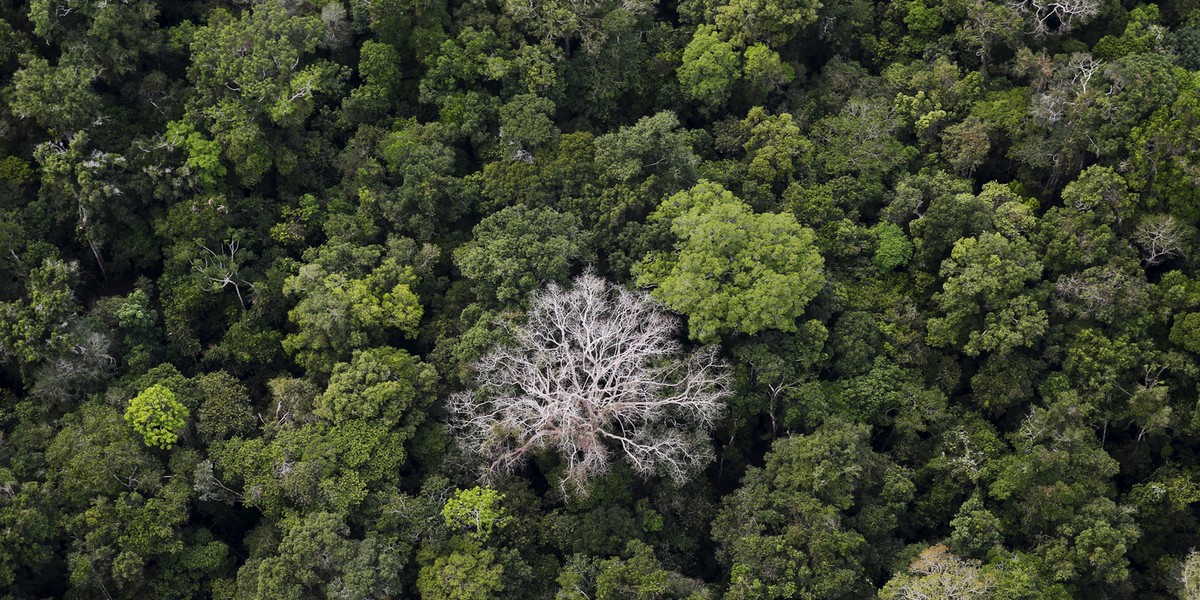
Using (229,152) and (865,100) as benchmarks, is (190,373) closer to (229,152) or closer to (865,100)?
(229,152)

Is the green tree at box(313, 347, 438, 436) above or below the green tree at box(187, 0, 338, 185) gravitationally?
below

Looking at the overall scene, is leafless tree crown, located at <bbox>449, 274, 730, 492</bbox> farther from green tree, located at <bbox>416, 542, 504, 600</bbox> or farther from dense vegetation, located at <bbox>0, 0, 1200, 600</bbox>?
green tree, located at <bbox>416, 542, 504, 600</bbox>

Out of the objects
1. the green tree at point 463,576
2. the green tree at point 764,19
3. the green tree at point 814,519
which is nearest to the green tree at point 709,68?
the green tree at point 764,19

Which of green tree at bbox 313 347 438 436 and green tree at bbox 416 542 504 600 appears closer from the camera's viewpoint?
green tree at bbox 416 542 504 600

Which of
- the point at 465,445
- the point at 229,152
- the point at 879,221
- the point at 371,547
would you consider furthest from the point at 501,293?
the point at 879,221

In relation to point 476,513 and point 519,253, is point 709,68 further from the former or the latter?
point 476,513

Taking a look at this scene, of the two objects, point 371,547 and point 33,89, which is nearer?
point 371,547

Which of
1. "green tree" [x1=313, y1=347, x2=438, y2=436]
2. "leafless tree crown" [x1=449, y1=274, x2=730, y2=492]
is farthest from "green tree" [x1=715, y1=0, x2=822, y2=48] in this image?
"green tree" [x1=313, y1=347, x2=438, y2=436]
